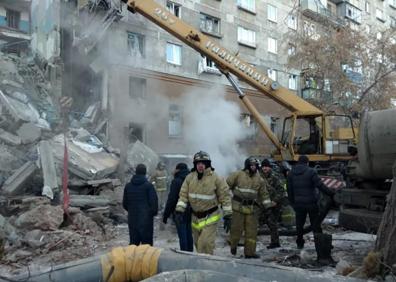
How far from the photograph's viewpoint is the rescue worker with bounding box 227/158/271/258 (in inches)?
269

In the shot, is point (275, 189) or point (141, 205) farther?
point (275, 189)

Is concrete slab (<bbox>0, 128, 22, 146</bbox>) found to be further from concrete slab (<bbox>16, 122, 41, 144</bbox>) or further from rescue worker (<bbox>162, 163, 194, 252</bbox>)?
rescue worker (<bbox>162, 163, 194, 252</bbox>)

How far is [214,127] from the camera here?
20703mm

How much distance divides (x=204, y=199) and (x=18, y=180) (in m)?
6.08

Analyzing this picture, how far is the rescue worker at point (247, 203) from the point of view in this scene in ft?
22.4

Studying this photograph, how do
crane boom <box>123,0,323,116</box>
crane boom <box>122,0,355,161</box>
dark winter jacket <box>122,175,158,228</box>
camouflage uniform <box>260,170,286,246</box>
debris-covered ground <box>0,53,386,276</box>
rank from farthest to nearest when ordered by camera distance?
crane boom <box>123,0,323,116</box> < crane boom <box>122,0,355,161</box> < camouflage uniform <box>260,170,286,246</box> < debris-covered ground <box>0,53,386,276</box> < dark winter jacket <box>122,175,158,228</box>

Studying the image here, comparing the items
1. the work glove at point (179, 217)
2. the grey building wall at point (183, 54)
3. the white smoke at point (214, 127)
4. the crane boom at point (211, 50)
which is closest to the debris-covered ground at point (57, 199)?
the work glove at point (179, 217)

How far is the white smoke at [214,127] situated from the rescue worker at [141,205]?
38.9ft

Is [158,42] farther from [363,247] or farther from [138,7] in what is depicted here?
[363,247]

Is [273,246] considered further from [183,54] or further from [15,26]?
[15,26]

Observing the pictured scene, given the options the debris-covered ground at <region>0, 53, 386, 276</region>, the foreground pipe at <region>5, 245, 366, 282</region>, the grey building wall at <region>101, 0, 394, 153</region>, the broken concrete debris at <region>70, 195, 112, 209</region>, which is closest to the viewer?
the foreground pipe at <region>5, 245, 366, 282</region>

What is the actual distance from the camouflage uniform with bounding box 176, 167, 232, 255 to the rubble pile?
2.20m

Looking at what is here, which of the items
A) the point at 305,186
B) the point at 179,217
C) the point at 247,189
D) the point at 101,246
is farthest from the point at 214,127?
the point at 179,217

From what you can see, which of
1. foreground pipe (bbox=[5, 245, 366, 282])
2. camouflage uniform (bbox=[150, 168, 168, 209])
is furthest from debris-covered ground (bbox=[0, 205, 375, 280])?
→ camouflage uniform (bbox=[150, 168, 168, 209])
